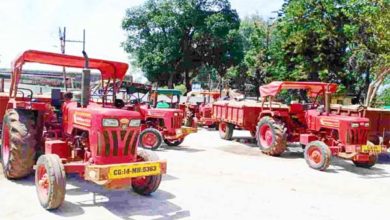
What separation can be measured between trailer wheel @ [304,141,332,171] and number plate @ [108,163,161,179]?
4889 millimetres

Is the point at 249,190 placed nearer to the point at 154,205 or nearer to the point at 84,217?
the point at 154,205

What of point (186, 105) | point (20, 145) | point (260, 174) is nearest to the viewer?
point (20, 145)

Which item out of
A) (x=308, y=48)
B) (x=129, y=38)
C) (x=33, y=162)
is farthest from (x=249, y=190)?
(x=129, y=38)

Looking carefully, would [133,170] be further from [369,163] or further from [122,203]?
[369,163]

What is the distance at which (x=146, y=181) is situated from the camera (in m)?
6.32

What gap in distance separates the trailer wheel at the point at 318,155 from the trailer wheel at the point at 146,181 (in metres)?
4.43

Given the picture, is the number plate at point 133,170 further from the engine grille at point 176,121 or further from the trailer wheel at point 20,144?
the engine grille at point 176,121

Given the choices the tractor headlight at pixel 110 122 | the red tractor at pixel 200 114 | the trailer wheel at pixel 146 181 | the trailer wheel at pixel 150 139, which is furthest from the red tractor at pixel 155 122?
the red tractor at pixel 200 114

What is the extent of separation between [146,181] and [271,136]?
5.93 m

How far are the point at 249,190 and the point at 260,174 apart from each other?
5.16ft

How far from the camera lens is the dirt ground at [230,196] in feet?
18.4

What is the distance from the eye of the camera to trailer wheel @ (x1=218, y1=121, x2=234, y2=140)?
48.6ft

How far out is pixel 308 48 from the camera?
21.9 m

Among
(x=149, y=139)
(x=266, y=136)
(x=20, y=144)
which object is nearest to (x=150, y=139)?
(x=149, y=139)
